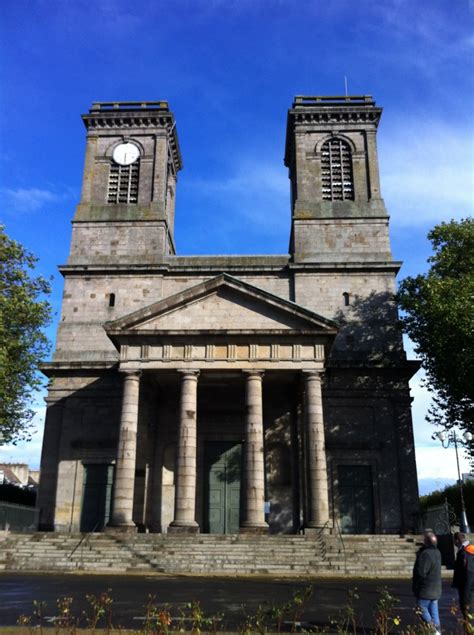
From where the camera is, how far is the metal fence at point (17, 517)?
2822cm

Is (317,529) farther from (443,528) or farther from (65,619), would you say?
(65,619)

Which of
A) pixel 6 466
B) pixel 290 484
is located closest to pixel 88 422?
→ pixel 290 484

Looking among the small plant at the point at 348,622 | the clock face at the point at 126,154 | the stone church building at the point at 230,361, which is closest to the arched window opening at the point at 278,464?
the stone church building at the point at 230,361

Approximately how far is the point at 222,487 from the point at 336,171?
19.4 metres

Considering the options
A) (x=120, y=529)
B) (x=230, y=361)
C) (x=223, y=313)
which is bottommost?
(x=120, y=529)

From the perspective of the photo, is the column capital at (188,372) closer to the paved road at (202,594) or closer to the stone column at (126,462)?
the stone column at (126,462)

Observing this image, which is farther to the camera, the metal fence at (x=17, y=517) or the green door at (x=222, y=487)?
the green door at (x=222, y=487)

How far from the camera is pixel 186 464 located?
24.5 meters

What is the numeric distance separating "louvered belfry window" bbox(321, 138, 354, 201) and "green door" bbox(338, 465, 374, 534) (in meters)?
15.6

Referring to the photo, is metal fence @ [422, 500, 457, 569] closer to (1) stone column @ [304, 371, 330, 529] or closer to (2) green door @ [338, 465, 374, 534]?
(2) green door @ [338, 465, 374, 534]

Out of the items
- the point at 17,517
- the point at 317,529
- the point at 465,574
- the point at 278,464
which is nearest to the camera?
the point at 465,574

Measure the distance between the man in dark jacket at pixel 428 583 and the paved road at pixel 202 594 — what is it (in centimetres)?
121

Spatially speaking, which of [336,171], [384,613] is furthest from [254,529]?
[336,171]

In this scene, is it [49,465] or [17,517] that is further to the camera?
[49,465]
